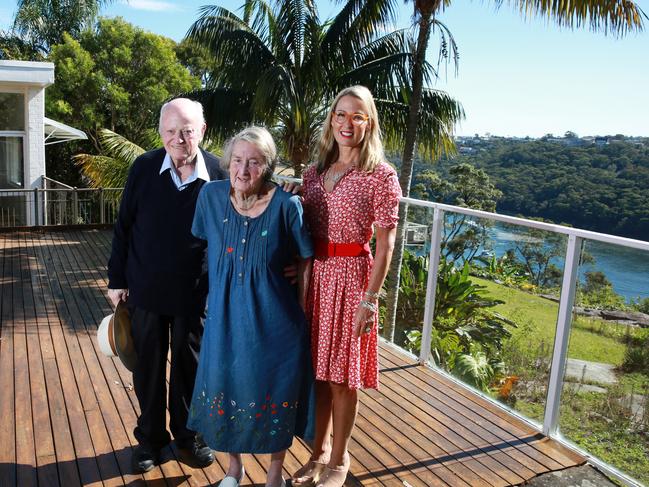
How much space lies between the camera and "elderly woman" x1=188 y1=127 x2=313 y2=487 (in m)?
2.34

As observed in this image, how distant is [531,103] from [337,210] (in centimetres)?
7932

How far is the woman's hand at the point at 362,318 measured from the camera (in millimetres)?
2482

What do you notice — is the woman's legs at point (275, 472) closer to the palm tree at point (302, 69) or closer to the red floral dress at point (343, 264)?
the red floral dress at point (343, 264)

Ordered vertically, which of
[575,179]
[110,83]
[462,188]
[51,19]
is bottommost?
[462,188]

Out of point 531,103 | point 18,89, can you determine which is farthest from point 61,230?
point 531,103

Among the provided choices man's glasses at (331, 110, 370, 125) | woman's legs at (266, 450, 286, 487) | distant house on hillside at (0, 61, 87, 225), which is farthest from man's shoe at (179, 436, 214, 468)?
distant house on hillside at (0, 61, 87, 225)

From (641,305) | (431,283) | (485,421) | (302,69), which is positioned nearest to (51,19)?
(302,69)

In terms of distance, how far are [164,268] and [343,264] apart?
75 cm

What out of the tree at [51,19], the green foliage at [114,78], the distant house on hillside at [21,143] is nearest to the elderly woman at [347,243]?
the distant house on hillside at [21,143]

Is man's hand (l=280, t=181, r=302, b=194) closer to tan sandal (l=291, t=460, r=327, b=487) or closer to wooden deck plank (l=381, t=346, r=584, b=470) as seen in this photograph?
tan sandal (l=291, t=460, r=327, b=487)

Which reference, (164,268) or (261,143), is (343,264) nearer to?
(261,143)

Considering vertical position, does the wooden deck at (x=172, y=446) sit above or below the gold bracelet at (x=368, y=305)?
below

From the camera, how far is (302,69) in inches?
477

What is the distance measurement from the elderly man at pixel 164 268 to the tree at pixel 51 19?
25.5 meters
